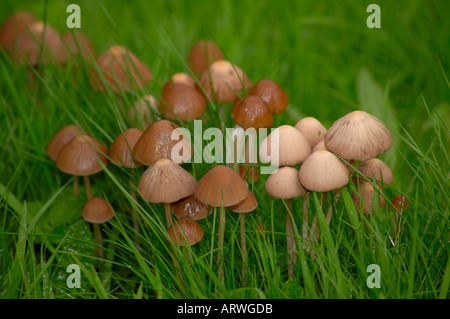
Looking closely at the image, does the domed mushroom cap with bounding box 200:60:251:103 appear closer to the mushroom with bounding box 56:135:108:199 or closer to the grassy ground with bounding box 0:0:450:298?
the grassy ground with bounding box 0:0:450:298

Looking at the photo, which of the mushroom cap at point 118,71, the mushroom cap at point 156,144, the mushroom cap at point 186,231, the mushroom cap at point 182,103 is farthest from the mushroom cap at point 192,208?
the mushroom cap at point 118,71

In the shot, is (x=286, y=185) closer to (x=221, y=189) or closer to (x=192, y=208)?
(x=221, y=189)

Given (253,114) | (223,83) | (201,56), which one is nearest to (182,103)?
(223,83)

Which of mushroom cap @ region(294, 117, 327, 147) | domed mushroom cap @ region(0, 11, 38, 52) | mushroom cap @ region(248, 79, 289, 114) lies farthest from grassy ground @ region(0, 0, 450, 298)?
mushroom cap @ region(248, 79, 289, 114)

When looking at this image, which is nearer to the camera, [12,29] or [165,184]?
[165,184]

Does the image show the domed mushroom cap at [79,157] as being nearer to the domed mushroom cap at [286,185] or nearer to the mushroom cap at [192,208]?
the mushroom cap at [192,208]

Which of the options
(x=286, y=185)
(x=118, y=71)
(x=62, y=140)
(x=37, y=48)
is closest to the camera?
(x=286, y=185)

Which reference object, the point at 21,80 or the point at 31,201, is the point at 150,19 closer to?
the point at 21,80
